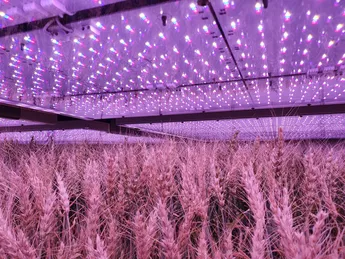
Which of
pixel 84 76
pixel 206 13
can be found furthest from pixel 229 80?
pixel 84 76

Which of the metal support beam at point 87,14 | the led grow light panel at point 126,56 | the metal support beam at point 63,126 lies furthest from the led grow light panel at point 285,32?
the metal support beam at point 63,126

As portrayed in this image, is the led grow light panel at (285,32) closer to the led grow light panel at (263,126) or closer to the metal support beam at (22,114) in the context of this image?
the led grow light panel at (263,126)

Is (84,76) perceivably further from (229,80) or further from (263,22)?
(263,22)

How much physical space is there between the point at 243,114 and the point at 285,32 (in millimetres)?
4358

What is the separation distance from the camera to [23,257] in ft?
2.23

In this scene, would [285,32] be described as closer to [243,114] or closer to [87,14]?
[87,14]

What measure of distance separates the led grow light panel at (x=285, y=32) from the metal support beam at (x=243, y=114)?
1958 millimetres

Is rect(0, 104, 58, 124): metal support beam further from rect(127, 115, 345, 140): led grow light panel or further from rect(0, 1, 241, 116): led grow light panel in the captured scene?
rect(127, 115, 345, 140): led grow light panel

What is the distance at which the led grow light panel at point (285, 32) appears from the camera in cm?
275

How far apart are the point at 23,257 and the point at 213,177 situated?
712 millimetres

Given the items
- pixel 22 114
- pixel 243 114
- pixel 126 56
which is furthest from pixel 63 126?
pixel 126 56

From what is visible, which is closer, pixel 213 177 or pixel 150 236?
pixel 150 236

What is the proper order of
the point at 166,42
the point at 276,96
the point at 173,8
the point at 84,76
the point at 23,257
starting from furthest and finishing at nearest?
the point at 276,96
the point at 84,76
the point at 166,42
the point at 173,8
the point at 23,257

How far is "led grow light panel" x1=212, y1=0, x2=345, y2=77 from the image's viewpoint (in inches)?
108
